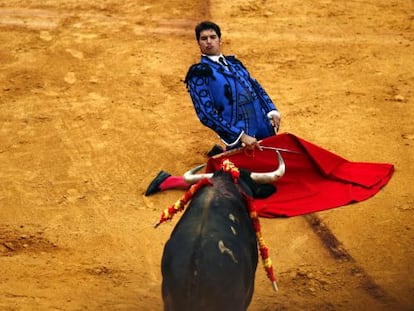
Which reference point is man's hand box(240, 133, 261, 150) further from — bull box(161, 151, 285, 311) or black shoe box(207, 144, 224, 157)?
black shoe box(207, 144, 224, 157)

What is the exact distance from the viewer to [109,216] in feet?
26.2

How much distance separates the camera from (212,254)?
4859 millimetres

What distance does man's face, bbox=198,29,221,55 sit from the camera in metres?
7.18

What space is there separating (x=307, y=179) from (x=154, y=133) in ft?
8.80

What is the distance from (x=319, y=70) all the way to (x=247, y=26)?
161 cm

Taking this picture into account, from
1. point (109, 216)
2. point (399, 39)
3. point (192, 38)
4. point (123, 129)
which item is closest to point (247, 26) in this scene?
point (192, 38)

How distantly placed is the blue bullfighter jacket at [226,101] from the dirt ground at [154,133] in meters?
1.01

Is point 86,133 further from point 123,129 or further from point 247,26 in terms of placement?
point 247,26

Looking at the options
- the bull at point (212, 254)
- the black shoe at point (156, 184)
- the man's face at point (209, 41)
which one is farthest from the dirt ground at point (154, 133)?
the man's face at point (209, 41)

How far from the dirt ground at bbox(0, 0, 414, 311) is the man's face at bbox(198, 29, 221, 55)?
5.43ft

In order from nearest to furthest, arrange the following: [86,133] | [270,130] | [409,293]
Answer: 1. [409,293]
2. [270,130]
3. [86,133]

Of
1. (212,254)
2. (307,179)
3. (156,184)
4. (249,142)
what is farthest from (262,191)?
(156,184)

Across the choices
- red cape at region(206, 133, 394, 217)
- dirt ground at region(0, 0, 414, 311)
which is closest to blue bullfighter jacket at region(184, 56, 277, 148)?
red cape at region(206, 133, 394, 217)

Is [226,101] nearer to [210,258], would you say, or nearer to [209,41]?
[209,41]
